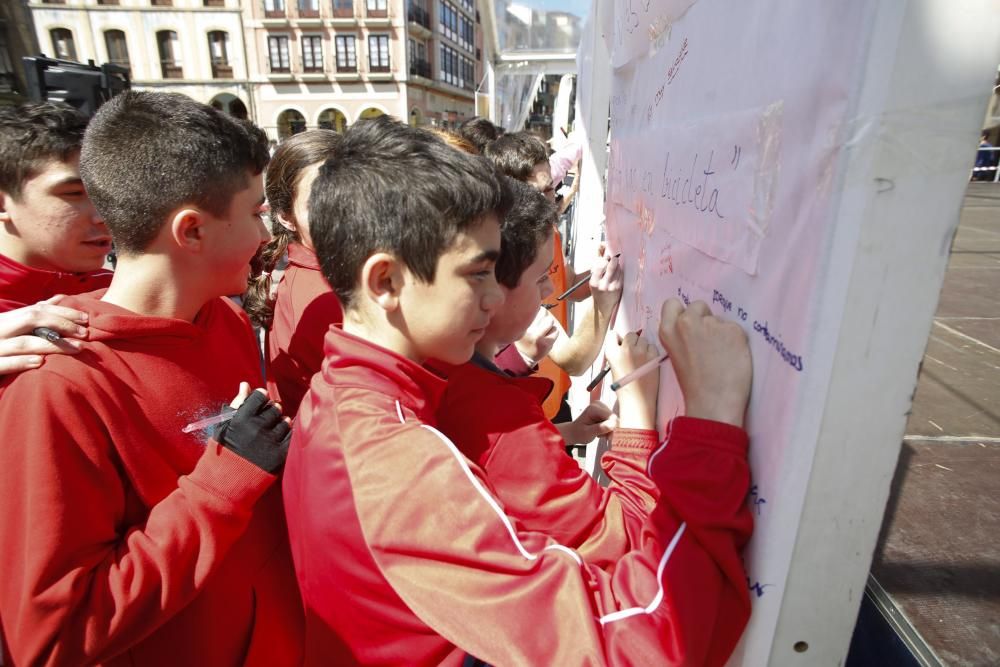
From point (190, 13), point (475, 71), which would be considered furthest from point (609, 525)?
Answer: point (475, 71)

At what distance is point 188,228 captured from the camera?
120 centimetres

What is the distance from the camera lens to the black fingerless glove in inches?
44.1

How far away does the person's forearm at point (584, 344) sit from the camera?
190 centimetres

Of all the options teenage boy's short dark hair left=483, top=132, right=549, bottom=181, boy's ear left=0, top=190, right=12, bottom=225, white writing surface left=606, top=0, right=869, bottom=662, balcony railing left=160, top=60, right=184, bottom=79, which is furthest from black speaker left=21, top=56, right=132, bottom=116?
balcony railing left=160, top=60, right=184, bottom=79

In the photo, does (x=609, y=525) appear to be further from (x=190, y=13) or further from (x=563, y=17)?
(x=190, y=13)

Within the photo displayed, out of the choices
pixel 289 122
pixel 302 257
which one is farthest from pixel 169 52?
pixel 302 257

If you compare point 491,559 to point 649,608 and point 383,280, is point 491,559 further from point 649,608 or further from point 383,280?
point 383,280

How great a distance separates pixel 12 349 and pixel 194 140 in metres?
0.52

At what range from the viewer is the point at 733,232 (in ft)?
2.97

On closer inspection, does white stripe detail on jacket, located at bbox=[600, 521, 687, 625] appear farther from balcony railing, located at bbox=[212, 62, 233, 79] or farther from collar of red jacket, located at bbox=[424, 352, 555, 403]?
balcony railing, located at bbox=[212, 62, 233, 79]

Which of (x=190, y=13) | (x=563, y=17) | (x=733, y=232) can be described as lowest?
(x=733, y=232)

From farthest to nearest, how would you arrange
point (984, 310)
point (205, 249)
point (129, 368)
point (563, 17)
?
point (563, 17), point (984, 310), point (205, 249), point (129, 368)

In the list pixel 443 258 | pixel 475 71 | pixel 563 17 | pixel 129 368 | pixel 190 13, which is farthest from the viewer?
pixel 475 71

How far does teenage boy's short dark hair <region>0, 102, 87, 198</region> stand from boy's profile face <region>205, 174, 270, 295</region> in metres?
0.59
